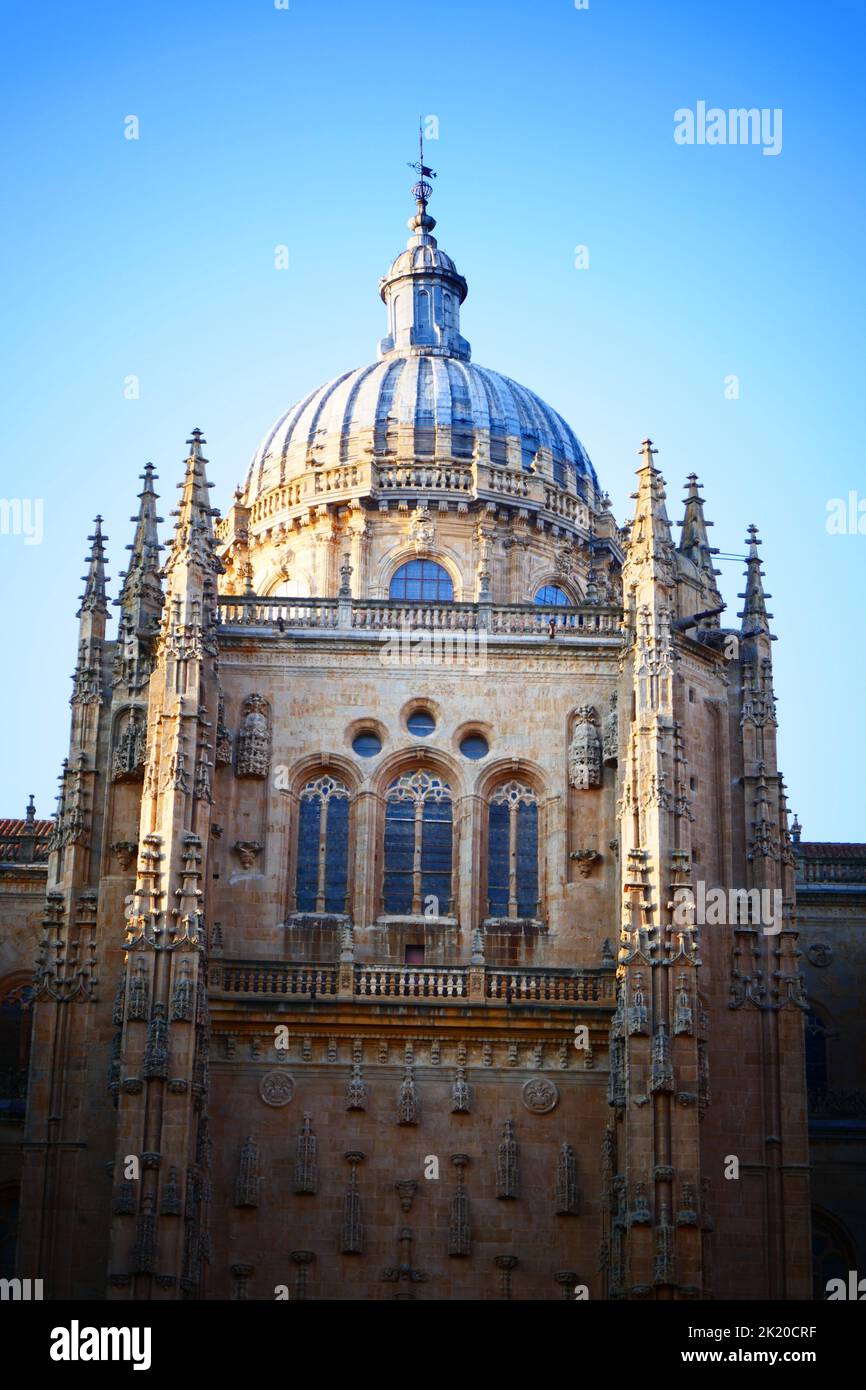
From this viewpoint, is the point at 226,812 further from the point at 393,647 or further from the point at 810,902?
the point at 810,902

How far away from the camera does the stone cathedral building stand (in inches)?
1673

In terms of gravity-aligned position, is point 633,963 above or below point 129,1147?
above

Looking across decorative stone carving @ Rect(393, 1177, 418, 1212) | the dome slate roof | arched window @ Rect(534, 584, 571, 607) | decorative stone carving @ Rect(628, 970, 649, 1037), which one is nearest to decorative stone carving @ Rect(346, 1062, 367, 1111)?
decorative stone carving @ Rect(393, 1177, 418, 1212)

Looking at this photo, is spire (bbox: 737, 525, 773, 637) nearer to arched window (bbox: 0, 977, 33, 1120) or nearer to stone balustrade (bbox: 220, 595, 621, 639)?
stone balustrade (bbox: 220, 595, 621, 639)

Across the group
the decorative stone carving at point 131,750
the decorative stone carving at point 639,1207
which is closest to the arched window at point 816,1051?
the decorative stone carving at point 639,1207

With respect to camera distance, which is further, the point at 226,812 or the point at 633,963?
the point at 226,812

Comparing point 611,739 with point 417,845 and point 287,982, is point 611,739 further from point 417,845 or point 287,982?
point 287,982

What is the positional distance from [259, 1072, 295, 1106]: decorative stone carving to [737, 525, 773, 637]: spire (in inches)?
564

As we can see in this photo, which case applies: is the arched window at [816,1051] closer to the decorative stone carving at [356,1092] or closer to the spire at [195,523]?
the decorative stone carving at [356,1092]

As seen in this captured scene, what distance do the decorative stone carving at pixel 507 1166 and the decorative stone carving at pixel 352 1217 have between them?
275 cm

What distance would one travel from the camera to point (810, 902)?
56.2 m

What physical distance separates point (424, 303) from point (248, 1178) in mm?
30874

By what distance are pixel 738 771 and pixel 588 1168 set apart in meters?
9.29
